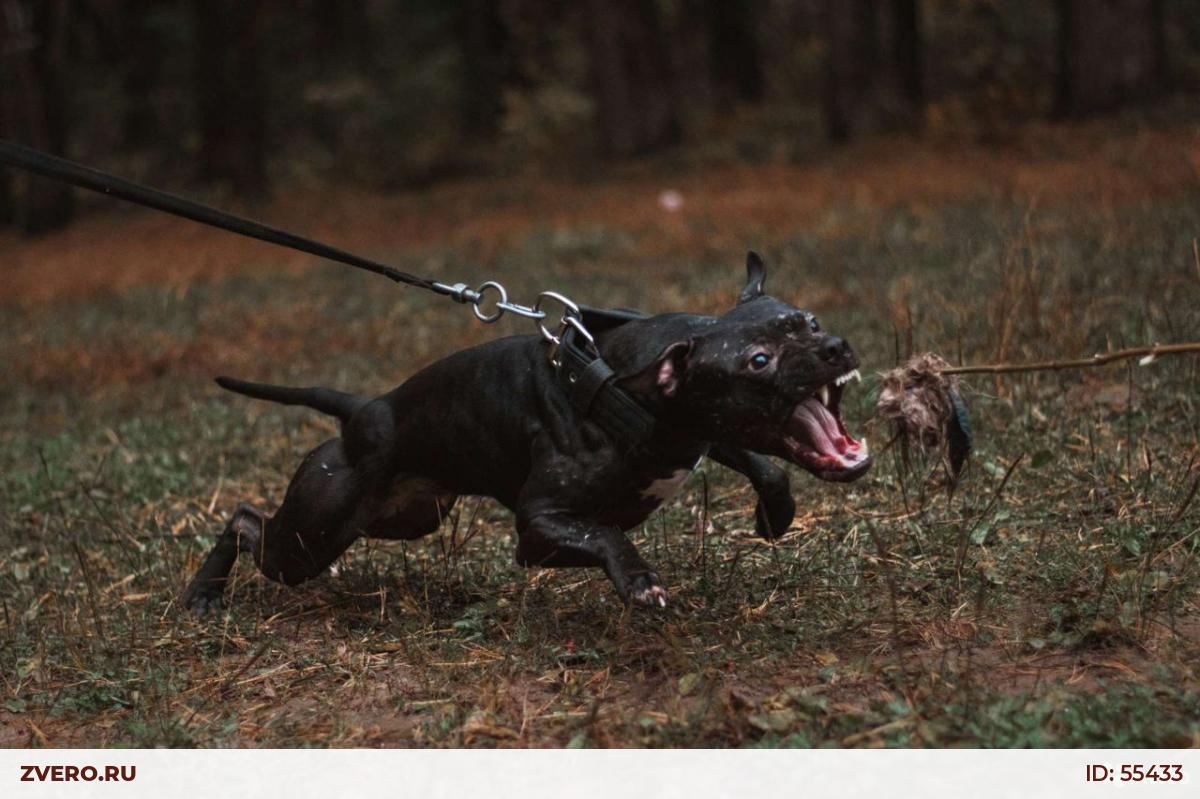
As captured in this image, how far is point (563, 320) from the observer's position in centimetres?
415

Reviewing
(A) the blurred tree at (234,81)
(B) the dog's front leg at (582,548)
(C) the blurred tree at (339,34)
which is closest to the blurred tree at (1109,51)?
(A) the blurred tree at (234,81)

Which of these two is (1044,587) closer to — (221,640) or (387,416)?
(387,416)

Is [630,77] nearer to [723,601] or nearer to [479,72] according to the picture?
[479,72]

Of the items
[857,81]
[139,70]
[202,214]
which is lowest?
[202,214]

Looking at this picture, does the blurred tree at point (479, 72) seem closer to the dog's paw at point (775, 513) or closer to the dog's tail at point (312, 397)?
the dog's tail at point (312, 397)

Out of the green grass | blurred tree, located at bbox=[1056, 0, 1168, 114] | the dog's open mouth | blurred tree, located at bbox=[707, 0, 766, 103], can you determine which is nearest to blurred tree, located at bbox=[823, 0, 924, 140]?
blurred tree, located at bbox=[1056, 0, 1168, 114]

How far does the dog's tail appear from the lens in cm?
489

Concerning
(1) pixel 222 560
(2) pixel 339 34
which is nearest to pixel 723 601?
(1) pixel 222 560

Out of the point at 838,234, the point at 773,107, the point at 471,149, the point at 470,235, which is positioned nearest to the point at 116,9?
the point at 471,149

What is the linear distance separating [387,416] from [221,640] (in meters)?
0.81

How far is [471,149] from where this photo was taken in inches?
972

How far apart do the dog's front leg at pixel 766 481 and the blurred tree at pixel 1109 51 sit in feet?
44.8

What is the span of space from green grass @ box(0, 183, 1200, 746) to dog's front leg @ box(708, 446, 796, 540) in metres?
0.24

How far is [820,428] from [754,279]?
21.2 inches
